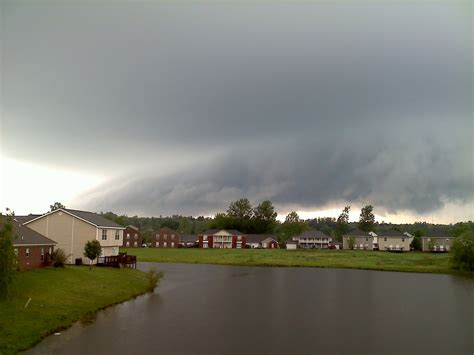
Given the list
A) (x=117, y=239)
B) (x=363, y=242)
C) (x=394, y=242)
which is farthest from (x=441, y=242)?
(x=117, y=239)

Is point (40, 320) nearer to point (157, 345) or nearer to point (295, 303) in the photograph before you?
point (157, 345)

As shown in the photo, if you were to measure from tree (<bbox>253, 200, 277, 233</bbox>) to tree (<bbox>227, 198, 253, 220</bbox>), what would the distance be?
252 centimetres

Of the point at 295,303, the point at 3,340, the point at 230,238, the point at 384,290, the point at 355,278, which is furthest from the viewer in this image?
the point at 230,238

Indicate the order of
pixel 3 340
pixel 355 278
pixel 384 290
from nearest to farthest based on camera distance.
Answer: pixel 3 340 < pixel 384 290 < pixel 355 278

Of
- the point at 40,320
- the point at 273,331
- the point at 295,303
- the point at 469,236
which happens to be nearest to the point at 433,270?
the point at 469,236

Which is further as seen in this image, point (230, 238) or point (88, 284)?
point (230, 238)

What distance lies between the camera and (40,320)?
989 inches

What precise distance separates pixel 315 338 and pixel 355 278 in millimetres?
34369

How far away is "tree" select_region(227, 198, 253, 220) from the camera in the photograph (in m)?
177

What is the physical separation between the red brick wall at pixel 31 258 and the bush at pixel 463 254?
194 feet

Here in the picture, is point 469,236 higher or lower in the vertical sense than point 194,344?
higher

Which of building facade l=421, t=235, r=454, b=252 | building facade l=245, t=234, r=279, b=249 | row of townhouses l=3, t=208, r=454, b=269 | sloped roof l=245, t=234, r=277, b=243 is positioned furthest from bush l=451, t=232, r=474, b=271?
sloped roof l=245, t=234, r=277, b=243

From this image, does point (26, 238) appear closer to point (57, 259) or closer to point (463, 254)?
point (57, 259)

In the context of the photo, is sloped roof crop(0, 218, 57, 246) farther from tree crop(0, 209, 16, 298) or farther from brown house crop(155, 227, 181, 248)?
brown house crop(155, 227, 181, 248)
